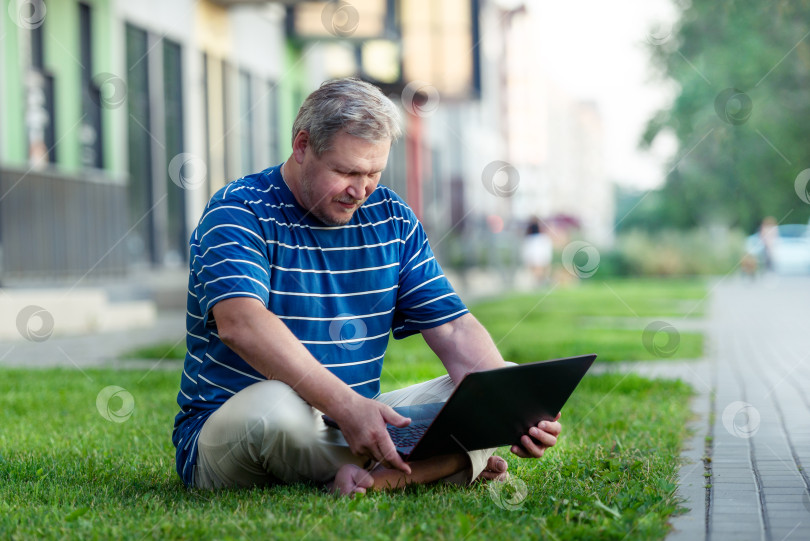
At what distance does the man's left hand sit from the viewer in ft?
10.9

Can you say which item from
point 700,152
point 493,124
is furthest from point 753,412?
point 493,124

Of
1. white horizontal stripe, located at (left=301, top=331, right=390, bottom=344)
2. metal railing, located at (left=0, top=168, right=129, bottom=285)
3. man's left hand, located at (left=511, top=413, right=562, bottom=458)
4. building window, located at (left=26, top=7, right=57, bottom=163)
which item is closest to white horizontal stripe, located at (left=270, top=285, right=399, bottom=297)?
white horizontal stripe, located at (left=301, top=331, right=390, bottom=344)

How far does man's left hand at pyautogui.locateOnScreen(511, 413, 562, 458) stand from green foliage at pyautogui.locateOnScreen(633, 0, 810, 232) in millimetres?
10053

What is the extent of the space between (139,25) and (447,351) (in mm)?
12351

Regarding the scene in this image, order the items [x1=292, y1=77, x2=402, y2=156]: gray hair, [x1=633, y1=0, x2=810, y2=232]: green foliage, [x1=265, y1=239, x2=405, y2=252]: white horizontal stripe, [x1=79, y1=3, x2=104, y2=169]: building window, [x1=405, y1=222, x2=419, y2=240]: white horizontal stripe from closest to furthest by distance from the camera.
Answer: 1. [x1=292, y1=77, x2=402, y2=156]: gray hair
2. [x1=265, y1=239, x2=405, y2=252]: white horizontal stripe
3. [x1=405, y1=222, x2=419, y2=240]: white horizontal stripe
4. [x1=79, y1=3, x2=104, y2=169]: building window
5. [x1=633, y1=0, x2=810, y2=232]: green foliage

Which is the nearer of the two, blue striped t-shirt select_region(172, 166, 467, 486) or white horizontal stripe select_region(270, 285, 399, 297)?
blue striped t-shirt select_region(172, 166, 467, 486)

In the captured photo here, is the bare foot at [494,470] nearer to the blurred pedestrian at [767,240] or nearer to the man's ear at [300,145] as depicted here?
the man's ear at [300,145]

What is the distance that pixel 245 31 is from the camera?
61.6ft

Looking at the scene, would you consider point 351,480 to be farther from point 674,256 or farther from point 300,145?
point 674,256

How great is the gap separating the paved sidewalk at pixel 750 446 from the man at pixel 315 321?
24.9 inches

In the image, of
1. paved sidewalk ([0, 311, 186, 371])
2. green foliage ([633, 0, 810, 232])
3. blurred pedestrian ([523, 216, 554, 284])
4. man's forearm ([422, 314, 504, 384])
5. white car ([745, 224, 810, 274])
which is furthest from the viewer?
white car ([745, 224, 810, 274])

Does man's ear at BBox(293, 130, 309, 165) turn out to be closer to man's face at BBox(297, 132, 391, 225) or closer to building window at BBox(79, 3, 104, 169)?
man's face at BBox(297, 132, 391, 225)

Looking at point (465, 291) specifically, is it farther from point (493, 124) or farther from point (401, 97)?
point (493, 124)

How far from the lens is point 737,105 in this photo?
71.6ft
